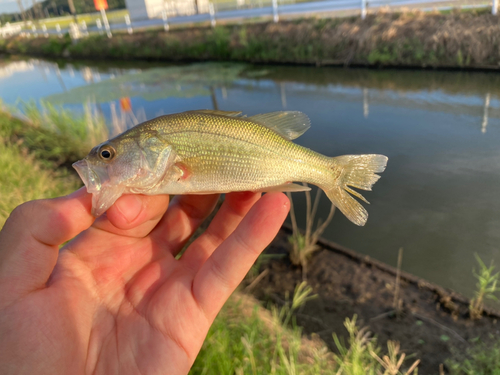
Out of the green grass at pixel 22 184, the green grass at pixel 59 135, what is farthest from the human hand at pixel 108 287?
the green grass at pixel 59 135

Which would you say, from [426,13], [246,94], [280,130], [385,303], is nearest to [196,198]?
[280,130]

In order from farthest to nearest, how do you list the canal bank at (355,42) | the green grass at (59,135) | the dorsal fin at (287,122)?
1. the canal bank at (355,42)
2. the green grass at (59,135)
3. the dorsal fin at (287,122)

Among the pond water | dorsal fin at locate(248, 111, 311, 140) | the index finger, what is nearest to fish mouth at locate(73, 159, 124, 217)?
the index finger

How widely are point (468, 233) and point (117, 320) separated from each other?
195 inches

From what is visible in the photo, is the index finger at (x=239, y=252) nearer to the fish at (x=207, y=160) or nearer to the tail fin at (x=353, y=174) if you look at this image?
the fish at (x=207, y=160)

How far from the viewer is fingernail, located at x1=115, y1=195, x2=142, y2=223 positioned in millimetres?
1780

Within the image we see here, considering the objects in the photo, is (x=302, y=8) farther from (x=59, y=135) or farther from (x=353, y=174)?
(x=353, y=174)

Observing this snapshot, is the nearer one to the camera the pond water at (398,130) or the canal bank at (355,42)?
the pond water at (398,130)

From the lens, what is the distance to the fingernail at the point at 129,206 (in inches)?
70.1

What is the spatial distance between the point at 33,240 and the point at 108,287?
21.8 inches

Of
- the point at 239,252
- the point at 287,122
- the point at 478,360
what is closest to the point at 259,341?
the point at 239,252

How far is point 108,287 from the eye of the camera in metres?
1.98

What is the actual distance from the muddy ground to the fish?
2258mm

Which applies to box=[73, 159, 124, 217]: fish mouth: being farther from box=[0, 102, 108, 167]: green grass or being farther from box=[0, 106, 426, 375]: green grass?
box=[0, 102, 108, 167]: green grass
